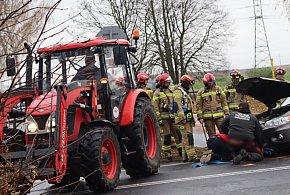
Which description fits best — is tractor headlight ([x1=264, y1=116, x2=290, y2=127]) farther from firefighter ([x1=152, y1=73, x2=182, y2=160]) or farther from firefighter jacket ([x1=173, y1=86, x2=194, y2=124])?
firefighter ([x1=152, y1=73, x2=182, y2=160])

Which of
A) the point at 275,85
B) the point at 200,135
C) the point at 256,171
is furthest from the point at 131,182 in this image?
the point at 200,135

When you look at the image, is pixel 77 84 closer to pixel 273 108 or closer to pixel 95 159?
pixel 95 159

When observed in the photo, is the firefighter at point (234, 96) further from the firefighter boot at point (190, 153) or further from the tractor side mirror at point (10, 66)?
the tractor side mirror at point (10, 66)

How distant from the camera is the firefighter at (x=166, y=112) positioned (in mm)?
12334

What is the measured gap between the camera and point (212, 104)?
12.6m

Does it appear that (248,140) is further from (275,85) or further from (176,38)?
(176,38)

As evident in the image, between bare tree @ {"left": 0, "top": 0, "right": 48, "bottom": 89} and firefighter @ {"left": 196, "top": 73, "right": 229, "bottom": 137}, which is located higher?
bare tree @ {"left": 0, "top": 0, "right": 48, "bottom": 89}

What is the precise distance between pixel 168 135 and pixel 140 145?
10.3 feet

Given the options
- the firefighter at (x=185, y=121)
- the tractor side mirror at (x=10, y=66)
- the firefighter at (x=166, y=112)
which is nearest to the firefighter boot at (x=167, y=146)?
the firefighter at (x=166, y=112)

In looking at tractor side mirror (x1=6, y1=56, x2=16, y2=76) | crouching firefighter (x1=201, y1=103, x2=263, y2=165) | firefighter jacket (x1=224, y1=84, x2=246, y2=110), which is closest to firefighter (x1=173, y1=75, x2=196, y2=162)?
crouching firefighter (x1=201, y1=103, x2=263, y2=165)

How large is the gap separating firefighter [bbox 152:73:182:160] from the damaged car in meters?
1.58

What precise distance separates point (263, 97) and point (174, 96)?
2.01 m

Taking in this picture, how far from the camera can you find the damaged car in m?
10.4

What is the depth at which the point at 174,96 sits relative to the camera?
1212 centimetres
